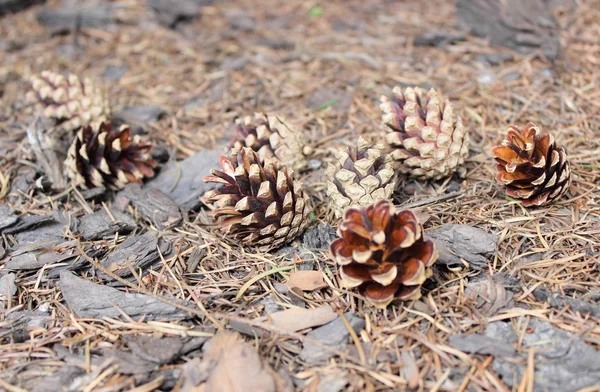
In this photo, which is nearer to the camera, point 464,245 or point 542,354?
point 542,354

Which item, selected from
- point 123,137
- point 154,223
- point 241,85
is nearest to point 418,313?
point 154,223

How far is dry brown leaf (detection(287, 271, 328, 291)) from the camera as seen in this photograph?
197cm

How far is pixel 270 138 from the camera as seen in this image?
8.07 feet

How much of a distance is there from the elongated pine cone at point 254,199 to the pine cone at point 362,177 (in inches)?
7.1

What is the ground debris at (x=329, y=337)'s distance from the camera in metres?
1.73

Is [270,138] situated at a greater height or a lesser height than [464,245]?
greater

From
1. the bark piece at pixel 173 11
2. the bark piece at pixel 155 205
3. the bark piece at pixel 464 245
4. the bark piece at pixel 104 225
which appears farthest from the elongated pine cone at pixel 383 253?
the bark piece at pixel 173 11

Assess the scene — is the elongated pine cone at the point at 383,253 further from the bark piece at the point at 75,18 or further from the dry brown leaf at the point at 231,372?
the bark piece at the point at 75,18

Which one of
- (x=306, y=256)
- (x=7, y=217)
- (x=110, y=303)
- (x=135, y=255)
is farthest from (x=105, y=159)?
(x=306, y=256)

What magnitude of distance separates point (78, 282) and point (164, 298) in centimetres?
36

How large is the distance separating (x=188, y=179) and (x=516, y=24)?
2302 millimetres

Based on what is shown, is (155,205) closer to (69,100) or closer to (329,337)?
(69,100)

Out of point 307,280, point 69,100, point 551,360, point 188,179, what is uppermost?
point 69,100

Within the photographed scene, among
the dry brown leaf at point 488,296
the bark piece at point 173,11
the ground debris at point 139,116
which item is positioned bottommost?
the dry brown leaf at point 488,296
